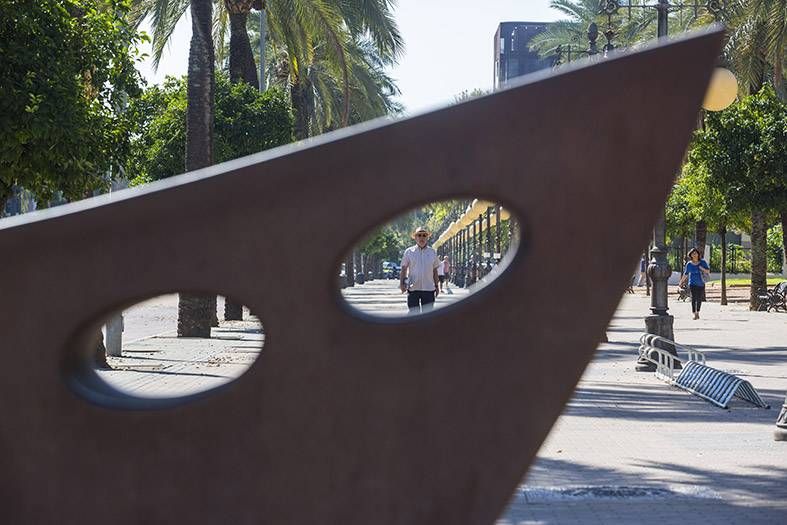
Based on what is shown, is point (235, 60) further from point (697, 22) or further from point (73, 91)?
point (73, 91)

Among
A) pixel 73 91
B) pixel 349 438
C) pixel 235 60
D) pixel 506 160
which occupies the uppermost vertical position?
pixel 235 60

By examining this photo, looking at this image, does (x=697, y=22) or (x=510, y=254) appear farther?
(x=697, y=22)

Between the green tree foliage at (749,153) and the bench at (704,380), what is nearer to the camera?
the bench at (704,380)

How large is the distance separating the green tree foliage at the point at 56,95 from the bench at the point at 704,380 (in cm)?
622

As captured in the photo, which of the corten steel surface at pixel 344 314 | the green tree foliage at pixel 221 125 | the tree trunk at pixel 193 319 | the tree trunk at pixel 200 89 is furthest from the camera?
the green tree foliage at pixel 221 125

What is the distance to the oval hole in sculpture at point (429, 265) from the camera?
16.5 feet

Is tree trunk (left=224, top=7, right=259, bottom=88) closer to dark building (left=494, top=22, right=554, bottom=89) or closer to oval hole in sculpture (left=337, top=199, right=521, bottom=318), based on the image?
oval hole in sculpture (left=337, top=199, right=521, bottom=318)

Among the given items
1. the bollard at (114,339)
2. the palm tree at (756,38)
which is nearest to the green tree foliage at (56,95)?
the bollard at (114,339)

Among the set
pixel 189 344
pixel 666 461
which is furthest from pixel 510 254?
pixel 189 344

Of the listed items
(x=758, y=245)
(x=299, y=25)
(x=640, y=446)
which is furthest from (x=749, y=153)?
(x=640, y=446)

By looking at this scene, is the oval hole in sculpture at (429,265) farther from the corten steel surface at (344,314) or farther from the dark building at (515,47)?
the dark building at (515,47)

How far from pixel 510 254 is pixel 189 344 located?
53.5 feet

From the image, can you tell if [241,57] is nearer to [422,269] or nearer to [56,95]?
[422,269]

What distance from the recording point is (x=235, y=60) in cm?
2778
